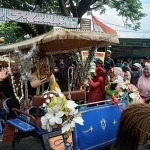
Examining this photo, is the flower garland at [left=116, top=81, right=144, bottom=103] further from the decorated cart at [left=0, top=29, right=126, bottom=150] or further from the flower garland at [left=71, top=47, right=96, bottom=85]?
the flower garland at [left=71, top=47, right=96, bottom=85]

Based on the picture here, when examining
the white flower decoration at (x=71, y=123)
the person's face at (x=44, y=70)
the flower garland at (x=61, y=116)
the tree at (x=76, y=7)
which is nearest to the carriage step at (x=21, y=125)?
the flower garland at (x=61, y=116)

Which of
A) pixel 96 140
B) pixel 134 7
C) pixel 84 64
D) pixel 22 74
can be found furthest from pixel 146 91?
pixel 134 7

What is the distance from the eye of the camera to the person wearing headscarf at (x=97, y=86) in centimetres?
496

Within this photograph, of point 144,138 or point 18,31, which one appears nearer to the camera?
point 144,138

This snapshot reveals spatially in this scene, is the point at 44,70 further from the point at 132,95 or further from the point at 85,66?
the point at 132,95

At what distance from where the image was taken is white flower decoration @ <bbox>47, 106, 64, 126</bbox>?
8.46ft

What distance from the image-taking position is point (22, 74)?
3.93 metres

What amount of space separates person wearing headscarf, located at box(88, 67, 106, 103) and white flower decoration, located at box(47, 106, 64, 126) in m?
2.40

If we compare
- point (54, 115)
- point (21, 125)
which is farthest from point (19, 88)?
point (54, 115)

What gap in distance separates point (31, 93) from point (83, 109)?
235cm

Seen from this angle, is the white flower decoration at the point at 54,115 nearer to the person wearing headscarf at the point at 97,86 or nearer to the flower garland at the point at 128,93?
the flower garland at the point at 128,93

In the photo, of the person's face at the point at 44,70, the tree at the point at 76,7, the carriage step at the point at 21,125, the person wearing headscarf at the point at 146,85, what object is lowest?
the carriage step at the point at 21,125

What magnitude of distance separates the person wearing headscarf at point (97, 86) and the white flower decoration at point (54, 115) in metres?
2.40

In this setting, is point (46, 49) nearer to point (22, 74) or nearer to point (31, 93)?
point (31, 93)
